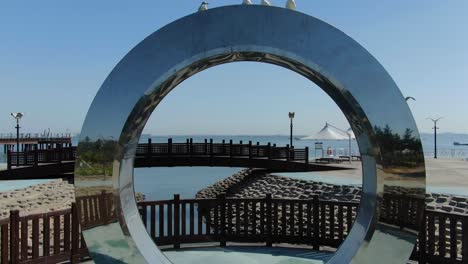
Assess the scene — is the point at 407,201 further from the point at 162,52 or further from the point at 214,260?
the point at 214,260

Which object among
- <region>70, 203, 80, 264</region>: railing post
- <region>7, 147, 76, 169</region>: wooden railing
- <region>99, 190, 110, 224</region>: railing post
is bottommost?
<region>70, 203, 80, 264</region>: railing post

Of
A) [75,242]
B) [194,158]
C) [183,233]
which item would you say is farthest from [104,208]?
[194,158]

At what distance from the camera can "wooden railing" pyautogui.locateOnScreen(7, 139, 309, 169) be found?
94.3 ft

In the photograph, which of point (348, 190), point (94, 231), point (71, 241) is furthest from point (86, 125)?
point (348, 190)

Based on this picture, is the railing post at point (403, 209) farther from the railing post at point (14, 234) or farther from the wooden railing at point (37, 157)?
the wooden railing at point (37, 157)

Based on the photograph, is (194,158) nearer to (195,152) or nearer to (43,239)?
(195,152)

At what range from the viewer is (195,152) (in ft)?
107

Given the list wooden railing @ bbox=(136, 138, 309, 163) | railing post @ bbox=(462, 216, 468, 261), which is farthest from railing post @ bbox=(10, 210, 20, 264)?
wooden railing @ bbox=(136, 138, 309, 163)

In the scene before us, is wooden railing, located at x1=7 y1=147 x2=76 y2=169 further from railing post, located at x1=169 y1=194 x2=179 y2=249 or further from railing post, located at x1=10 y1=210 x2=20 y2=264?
railing post, located at x1=10 y1=210 x2=20 y2=264

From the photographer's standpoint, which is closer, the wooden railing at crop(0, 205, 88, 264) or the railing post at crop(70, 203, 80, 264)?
the wooden railing at crop(0, 205, 88, 264)

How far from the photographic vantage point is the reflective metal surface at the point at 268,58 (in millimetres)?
4984

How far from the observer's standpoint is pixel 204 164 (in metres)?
32.4

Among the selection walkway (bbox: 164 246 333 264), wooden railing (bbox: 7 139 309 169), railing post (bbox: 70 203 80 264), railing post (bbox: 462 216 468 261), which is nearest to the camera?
railing post (bbox: 462 216 468 261)

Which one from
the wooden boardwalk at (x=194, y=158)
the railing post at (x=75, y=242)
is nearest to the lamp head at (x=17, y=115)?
the wooden boardwalk at (x=194, y=158)
